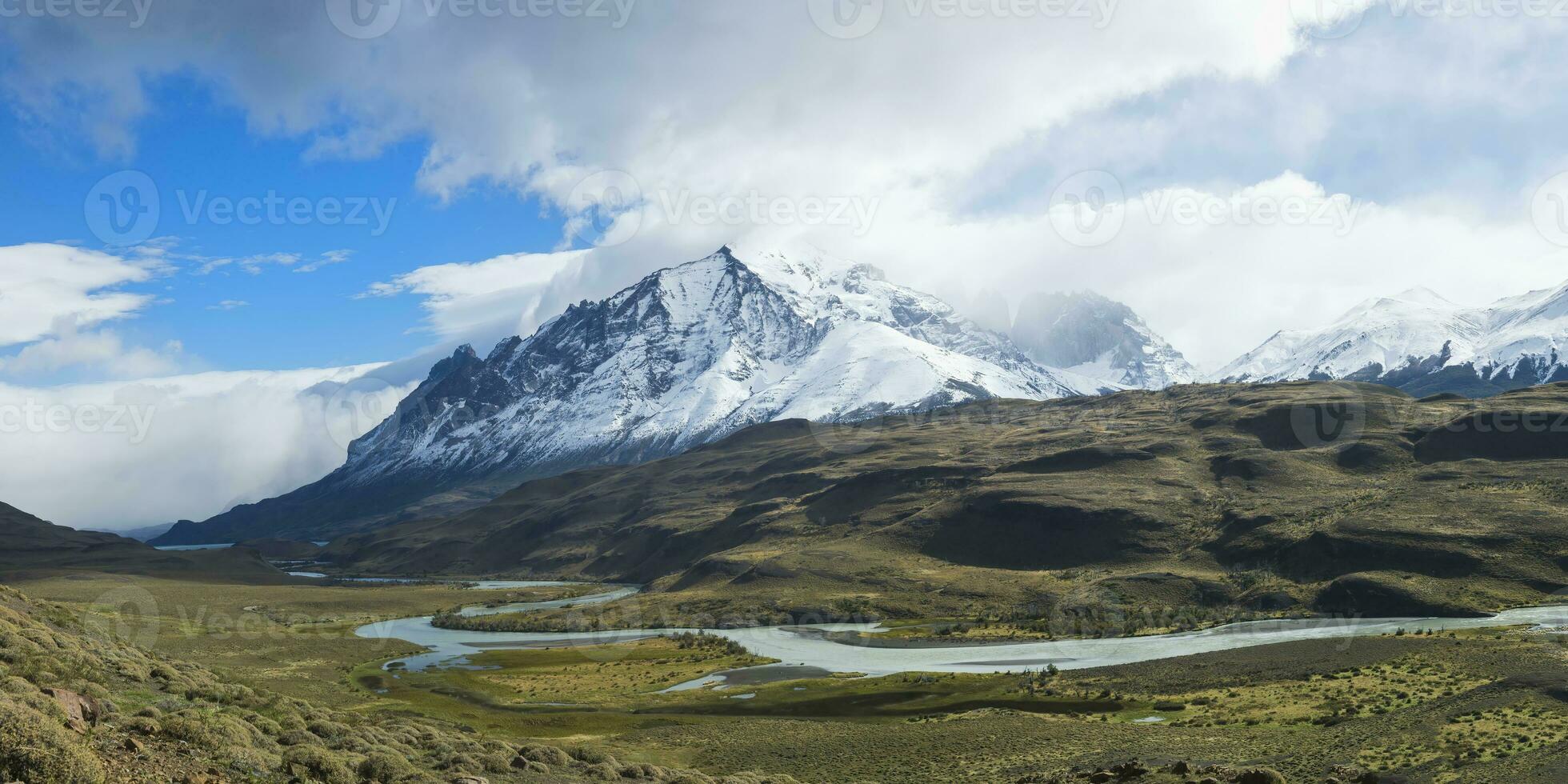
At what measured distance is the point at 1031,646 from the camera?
355 ft

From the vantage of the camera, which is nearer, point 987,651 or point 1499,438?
point 987,651

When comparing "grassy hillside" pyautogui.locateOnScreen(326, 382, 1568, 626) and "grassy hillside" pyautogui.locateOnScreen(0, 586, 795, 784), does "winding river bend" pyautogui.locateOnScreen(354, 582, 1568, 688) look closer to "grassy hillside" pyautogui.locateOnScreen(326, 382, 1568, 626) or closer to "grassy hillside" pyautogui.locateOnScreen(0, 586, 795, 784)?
"grassy hillside" pyautogui.locateOnScreen(326, 382, 1568, 626)

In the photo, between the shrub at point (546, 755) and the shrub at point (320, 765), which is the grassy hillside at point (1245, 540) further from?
the shrub at point (320, 765)

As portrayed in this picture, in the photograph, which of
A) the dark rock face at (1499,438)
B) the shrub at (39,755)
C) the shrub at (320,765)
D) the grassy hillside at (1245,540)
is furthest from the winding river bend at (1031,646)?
the shrub at (39,755)

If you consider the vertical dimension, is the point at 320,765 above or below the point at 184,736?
below

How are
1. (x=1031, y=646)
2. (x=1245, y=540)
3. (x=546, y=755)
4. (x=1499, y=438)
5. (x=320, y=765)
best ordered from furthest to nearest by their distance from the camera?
(x=1499, y=438) < (x=1245, y=540) < (x=1031, y=646) < (x=546, y=755) < (x=320, y=765)

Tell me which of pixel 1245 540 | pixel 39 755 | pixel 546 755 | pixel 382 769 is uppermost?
pixel 39 755

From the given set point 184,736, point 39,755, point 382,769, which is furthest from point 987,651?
point 39,755

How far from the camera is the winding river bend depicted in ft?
314

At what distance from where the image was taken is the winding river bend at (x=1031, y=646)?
95750mm

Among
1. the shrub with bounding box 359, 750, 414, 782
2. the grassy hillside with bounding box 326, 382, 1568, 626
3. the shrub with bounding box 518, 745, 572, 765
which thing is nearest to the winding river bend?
the grassy hillside with bounding box 326, 382, 1568, 626

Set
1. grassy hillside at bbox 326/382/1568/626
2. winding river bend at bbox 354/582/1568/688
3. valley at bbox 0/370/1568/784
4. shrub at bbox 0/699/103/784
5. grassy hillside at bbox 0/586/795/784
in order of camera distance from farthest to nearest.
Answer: grassy hillside at bbox 326/382/1568/626 → winding river bend at bbox 354/582/1568/688 → valley at bbox 0/370/1568/784 → grassy hillside at bbox 0/586/795/784 → shrub at bbox 0/699/103/784

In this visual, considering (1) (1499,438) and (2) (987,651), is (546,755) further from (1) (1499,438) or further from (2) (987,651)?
(1) (1499,438)

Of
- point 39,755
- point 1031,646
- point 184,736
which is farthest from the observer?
point 1031,646
